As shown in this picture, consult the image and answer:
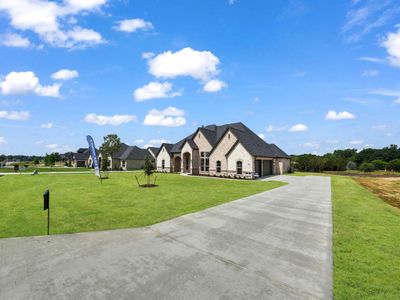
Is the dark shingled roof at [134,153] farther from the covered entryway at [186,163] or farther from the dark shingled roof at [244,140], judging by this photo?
the covered entryway at [186,163]

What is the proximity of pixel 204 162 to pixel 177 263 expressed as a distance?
33073 mm

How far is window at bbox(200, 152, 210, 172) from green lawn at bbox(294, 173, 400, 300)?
2768 centimetres

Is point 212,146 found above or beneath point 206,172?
above

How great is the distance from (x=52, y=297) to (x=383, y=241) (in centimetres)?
969

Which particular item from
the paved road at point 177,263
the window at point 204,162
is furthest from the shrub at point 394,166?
the paved road at point 177,263

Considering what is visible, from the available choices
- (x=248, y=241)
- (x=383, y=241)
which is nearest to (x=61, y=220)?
(x=248, y=241)

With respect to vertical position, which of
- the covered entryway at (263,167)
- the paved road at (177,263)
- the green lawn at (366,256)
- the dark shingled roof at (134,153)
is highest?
the dark shingled roof at (134,153)

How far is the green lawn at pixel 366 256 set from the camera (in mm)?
A: 4773

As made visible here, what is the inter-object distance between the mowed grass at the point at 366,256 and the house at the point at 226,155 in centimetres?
2081

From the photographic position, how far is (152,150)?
63.8 m

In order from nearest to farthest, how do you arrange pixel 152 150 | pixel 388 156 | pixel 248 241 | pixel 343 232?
pixel 248 241 < pixel 343 232 < pixel 152 150 < pixel 388 156

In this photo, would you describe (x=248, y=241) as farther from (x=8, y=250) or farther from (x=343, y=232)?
(x=8, y=250)

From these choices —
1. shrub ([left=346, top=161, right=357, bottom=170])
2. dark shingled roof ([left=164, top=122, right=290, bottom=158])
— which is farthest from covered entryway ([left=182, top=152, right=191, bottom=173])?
shrub ([left=346, top=161, right=357, bottom=170])

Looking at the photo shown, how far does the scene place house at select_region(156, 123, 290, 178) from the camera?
32.2 m
